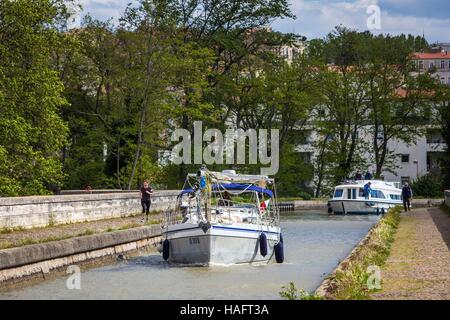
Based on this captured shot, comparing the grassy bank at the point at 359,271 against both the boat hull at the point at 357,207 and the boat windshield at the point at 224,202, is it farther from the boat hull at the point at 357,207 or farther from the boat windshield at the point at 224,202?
the boat hull at the point at 357,207

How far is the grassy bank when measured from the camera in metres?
16.6

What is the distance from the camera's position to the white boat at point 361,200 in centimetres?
7288

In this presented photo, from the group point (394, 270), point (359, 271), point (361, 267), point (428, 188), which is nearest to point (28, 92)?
point (394, 270)

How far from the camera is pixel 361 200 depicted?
72.9 metres

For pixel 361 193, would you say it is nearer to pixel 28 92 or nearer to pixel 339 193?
pixel 339 193

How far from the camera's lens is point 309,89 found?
272 ft

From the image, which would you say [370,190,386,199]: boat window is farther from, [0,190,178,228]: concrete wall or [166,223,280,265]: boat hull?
[166,223,280,265]: boat hull

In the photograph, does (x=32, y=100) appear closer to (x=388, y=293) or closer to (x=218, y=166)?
(x=388, y=293)

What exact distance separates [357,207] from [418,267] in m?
51.6

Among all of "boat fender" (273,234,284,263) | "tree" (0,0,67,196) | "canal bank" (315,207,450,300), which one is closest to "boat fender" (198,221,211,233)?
"boat fender" (273,234,284,263)

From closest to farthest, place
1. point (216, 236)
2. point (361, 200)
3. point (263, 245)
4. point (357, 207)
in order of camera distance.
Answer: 1. point (216, 236)
2. point (263, 245)
3. point (361, 200)
4. point (357, 207)

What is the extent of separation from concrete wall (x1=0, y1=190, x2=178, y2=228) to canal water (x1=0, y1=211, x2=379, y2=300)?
4380mm
